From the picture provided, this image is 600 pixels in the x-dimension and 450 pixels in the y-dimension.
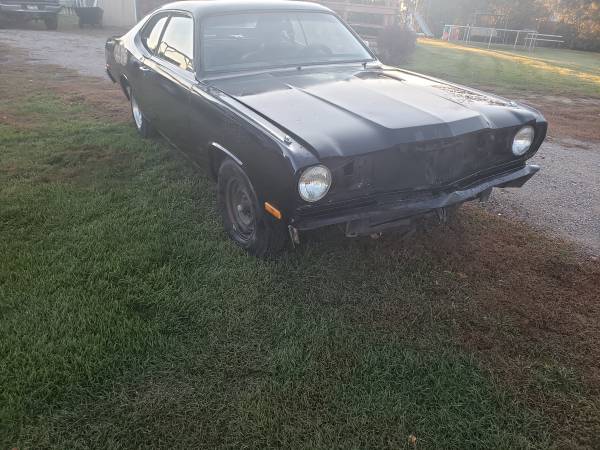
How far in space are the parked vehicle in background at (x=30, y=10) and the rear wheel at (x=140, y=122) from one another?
12.9 metres

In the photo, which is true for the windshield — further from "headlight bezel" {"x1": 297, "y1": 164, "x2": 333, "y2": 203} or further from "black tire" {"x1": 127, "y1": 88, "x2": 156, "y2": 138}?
"black tire" {"x1": 127, "y1": 88, "x2": 156, "y2": 138}

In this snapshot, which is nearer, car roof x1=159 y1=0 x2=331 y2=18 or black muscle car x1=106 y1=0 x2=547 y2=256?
black muscle car x1=106 y1=0 x2=547 y2=256

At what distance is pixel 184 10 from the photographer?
12.9ft

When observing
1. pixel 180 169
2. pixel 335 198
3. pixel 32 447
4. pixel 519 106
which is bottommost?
pixel 32 447

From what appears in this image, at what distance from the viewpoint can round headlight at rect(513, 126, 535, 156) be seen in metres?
3.15

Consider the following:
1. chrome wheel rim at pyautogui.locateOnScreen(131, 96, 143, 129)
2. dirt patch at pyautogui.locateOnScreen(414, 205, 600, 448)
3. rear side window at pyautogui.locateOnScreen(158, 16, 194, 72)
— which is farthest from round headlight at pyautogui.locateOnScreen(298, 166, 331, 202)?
chrome wheel rim at pyautogui.locateOnScreen(131, 96, 143, 129)

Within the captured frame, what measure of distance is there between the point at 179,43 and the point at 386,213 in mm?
2471

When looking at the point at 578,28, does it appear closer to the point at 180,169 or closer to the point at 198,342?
the point at 180,169

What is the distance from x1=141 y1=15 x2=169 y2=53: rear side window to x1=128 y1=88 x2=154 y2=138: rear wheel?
2.29ft

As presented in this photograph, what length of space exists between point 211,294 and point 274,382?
78 centimetres

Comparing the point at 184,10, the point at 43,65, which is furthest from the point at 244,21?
the point at 43,65

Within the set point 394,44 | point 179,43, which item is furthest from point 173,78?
point 394,44

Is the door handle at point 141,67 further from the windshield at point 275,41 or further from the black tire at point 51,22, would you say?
the black tire at point 51,22

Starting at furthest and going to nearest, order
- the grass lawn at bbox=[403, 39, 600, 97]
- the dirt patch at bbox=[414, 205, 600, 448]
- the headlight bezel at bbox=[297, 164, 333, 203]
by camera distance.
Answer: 1. the grass lawn at bbox=[403, 39, 600, 97]
2. the headlight bezel at bbox=[297, 164, 333, 203]
3. the dirt patch at bbox=[414, 205, 600, 448]
